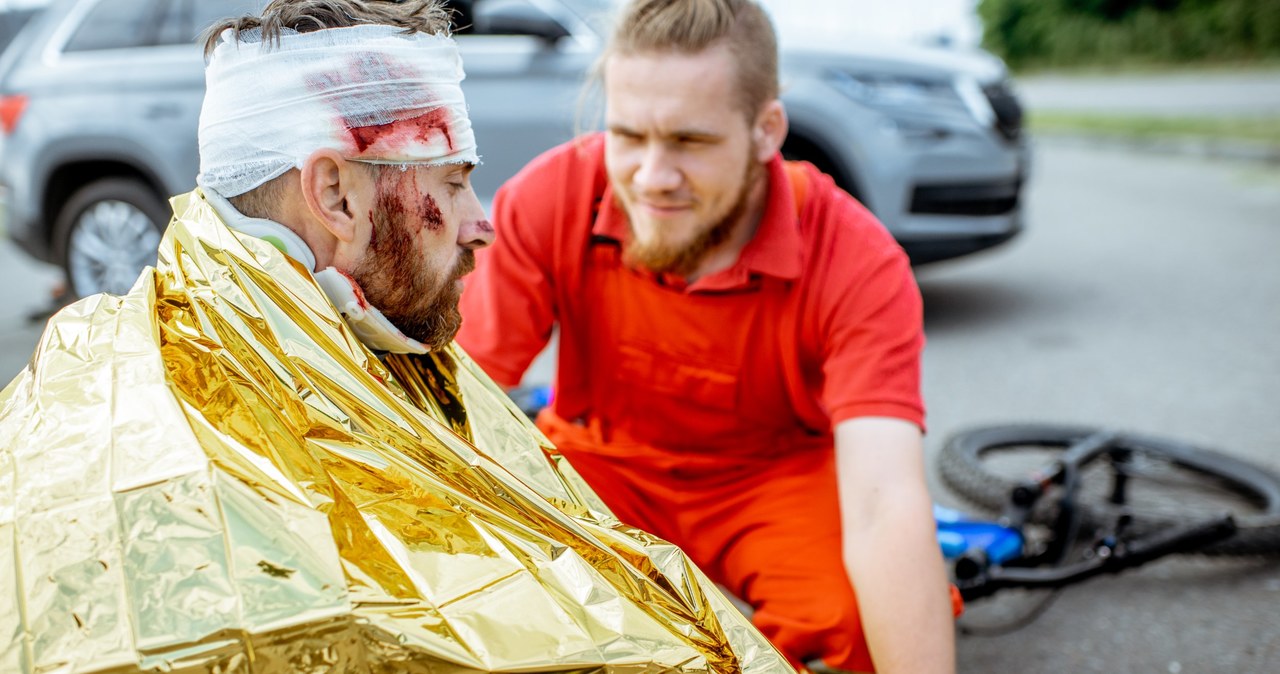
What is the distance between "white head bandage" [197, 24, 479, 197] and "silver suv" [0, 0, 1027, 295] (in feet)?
10.6

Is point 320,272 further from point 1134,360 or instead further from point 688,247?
point 1134,360

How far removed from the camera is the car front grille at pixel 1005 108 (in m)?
5.25

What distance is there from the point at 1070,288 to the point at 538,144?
336 cm

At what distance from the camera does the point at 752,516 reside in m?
2.30

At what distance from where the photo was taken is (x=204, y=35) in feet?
4.97

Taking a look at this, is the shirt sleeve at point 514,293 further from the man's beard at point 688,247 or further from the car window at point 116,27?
the car window at point 116,27

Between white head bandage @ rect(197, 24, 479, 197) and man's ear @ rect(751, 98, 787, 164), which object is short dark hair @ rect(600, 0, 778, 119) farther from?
white head bandage @ rect(197, 24, 479, 197)

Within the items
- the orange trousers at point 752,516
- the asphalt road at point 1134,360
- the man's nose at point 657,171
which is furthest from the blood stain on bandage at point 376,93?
the asphalt road at point 1134,360

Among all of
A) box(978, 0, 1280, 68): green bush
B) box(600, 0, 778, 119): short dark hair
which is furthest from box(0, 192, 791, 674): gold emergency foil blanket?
box(978, 0, 1280, 68): green bush

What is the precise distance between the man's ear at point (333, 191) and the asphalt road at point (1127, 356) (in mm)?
1851

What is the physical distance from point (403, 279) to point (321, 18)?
1.25ft

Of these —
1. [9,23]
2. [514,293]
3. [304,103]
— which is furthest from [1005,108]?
[9,23]

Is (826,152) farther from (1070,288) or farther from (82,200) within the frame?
(82,200)

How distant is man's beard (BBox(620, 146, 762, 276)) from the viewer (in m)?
2.20
